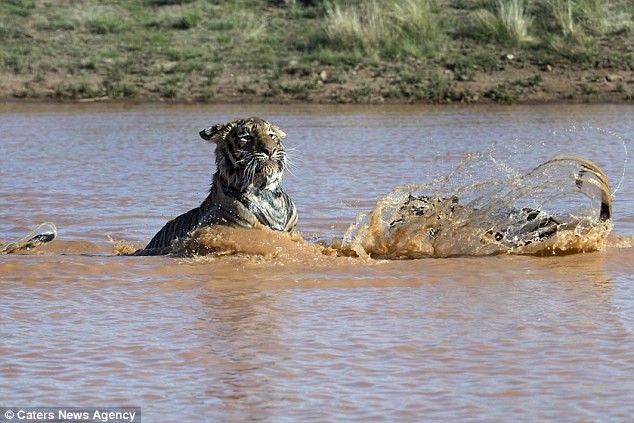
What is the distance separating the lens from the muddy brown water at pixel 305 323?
5.41m

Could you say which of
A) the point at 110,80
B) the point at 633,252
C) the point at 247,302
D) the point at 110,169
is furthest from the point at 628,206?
the point at 110,80

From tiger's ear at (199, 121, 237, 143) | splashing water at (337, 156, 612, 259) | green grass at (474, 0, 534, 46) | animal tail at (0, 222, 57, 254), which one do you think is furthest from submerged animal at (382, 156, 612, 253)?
green grass at (474, 0, 534, 46)

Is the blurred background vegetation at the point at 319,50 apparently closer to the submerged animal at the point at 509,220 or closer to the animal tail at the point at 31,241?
the animal tail at the point at 31,241

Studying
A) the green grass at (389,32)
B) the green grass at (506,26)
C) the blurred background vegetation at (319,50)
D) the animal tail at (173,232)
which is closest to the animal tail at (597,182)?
the animal tail at (173,232)

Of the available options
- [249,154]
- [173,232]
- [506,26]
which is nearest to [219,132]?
[249,154]

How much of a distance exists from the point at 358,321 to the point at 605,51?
57.8 ft

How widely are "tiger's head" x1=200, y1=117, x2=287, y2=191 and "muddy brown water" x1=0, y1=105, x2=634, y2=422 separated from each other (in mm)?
430

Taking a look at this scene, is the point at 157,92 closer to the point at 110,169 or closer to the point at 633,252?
the point at 110,169

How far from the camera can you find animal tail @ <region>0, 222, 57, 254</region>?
978cm

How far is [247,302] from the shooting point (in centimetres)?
739

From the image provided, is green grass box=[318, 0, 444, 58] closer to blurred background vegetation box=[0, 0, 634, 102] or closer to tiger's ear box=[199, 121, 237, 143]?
blurred background vegetation box=[0, 0, 634, 102]

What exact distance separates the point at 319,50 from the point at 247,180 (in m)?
15.9

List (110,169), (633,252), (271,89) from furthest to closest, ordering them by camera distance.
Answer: (271,89) → (110,169) → (633,252)

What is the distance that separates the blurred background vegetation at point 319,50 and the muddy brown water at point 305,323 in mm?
9422
